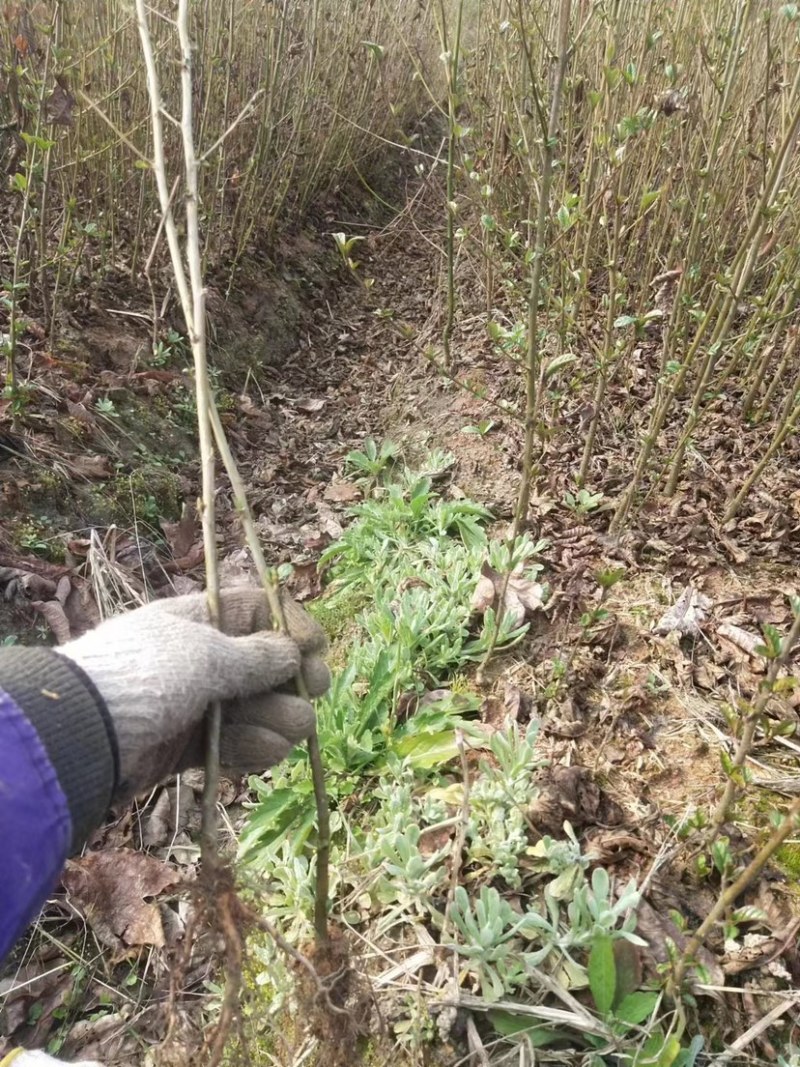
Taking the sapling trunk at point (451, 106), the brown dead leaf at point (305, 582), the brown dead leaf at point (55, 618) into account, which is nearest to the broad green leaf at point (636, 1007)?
the brown dead leaf at point (305, 582)

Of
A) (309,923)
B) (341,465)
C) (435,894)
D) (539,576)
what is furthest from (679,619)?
(341,465)

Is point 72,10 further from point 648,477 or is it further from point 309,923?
point 309,923

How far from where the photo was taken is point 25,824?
1.04 metres

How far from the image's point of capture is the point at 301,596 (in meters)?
2.97

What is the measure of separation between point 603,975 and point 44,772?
1176mm

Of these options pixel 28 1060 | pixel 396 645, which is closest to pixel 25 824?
pixel 28 1060

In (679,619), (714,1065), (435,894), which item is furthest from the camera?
(679,619)

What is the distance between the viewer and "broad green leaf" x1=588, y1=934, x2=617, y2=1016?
144 cm

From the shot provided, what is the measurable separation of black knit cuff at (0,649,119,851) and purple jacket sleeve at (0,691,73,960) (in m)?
0.01

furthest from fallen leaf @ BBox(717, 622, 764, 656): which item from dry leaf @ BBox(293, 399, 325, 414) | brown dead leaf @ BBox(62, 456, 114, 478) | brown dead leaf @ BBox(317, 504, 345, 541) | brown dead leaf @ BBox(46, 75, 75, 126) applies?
brown dead leaf @ BBox(46, 75, 75, 126)

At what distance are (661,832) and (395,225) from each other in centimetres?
593

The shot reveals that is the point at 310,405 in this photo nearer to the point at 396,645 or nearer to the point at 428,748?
the point at 396,645

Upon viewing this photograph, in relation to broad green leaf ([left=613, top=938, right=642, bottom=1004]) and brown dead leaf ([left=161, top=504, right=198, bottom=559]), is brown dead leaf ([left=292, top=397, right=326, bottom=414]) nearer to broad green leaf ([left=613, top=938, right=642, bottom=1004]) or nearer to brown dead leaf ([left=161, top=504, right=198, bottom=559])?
brown dead leaf ([left=161, top=504, right=198, bottom=559])

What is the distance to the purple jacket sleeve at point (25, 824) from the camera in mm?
1021
